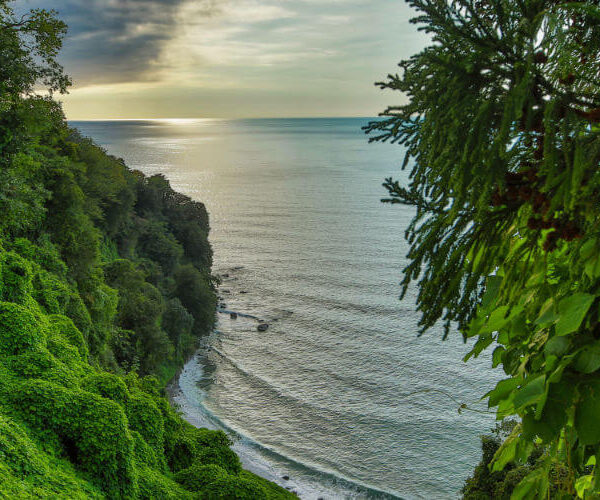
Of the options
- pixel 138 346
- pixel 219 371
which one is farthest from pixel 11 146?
pixel 219 371

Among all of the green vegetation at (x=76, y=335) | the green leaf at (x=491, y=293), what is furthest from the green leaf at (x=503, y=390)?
the green vegetation at (x=76, y=335)

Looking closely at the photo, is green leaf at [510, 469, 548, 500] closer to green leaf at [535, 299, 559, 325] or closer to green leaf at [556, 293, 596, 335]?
green leaf at [535, 299, 559, 325]

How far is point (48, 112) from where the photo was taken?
75.3 ft

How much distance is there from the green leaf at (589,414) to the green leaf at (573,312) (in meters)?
0.28

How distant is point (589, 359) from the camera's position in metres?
2.29

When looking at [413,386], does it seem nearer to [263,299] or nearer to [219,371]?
[219,371]

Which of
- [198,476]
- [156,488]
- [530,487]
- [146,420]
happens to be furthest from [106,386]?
[530,487]

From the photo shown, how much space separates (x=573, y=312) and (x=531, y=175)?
1.36 meters

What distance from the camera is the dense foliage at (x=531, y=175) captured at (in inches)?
94.7

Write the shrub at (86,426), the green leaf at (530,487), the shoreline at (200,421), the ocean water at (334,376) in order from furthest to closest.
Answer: the ocean water at (334,376), the shoreline at (200,421), the shrub at (86,426), the green leaf at (530,487)

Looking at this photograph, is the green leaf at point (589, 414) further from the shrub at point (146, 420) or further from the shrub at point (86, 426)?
the shrub at point (146, 420)

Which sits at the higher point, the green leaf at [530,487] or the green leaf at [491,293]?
the green leaf at [491,293]

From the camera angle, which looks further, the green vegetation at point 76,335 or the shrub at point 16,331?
the shrub at point 16,331

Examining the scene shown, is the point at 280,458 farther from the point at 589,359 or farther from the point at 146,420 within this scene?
the point at 589,359
